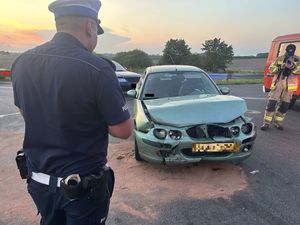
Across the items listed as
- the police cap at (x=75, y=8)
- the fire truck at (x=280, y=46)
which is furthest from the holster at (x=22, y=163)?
the fire truck at (x=280, y=46)

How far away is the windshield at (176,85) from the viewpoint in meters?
5.55

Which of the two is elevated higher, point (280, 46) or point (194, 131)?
point (280, 46)

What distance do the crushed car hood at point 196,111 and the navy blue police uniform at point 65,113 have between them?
2.52m

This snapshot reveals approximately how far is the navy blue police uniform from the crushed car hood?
8.25ft

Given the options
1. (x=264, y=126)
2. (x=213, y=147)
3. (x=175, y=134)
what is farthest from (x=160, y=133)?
(x=264, y=126)

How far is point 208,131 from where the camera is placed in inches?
171

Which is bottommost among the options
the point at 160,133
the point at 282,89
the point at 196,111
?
the point at 160,133

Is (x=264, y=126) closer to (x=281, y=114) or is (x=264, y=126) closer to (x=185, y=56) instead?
(x=281, y=114)

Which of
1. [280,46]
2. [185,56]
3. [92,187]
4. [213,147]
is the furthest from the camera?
[185,56]

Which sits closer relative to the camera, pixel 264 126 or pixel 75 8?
pixel 75 8

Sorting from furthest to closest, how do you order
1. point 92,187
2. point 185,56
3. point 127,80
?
point 185,56
point 127,80
point 92,187

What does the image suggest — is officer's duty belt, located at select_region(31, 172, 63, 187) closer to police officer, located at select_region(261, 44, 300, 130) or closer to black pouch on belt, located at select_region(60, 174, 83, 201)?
black pouch on belt, located at select_region(60, 174, 83, 201)

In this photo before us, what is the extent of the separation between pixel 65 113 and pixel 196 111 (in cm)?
292

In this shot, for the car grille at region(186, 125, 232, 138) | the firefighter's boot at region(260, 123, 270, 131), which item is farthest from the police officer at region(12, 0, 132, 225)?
the firefighter's boot at region(260, 123, 270, 131)
